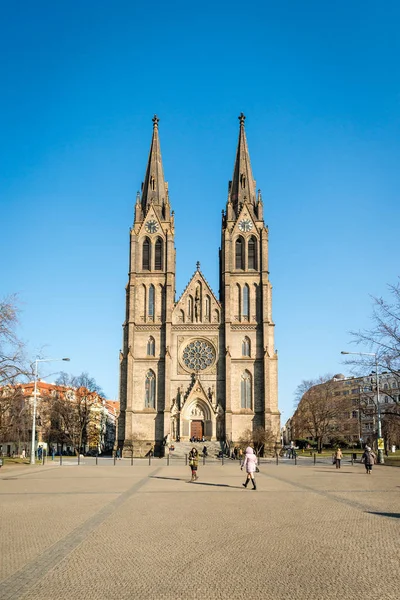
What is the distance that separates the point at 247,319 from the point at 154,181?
21.3 meters

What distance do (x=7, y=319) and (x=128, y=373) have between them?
117 ft

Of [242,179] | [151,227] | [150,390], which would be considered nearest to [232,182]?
[242,179]

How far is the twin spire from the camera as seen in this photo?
76312mm

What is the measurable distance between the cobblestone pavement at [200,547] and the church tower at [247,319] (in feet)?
155

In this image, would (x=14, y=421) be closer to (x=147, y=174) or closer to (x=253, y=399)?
(x=253, y=399)

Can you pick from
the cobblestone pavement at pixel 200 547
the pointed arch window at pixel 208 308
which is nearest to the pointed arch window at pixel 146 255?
the pointed arch window at pixel 208 308

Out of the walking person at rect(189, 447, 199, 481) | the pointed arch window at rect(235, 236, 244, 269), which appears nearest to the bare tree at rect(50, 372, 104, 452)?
the pointed arch window at rect(235, 236, 244, 269)

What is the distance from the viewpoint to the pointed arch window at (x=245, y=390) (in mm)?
68625

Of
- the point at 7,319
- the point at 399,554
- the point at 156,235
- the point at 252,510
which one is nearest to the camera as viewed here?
the point at 399,554

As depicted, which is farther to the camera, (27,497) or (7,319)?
(7,319)

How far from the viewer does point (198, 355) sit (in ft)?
232

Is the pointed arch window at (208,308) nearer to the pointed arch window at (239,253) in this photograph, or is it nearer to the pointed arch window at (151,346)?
the pointed arch window at (239,253)

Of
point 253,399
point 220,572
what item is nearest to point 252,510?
point 220,572

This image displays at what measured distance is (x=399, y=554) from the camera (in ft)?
34.4
